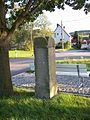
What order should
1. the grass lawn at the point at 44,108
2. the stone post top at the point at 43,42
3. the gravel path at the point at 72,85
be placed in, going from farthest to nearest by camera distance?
the gravel path at the point at 72,85, the stone post top at the point at 43,42, the grass lawn at the point at 44,108

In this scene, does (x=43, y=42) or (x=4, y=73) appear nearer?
(x=43, y=42)

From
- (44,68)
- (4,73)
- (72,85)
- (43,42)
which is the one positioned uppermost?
(43,42)

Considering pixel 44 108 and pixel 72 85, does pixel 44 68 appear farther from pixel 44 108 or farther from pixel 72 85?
pixel 72 85

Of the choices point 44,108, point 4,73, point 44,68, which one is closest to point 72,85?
point 44,68

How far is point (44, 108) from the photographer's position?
24.6 ft

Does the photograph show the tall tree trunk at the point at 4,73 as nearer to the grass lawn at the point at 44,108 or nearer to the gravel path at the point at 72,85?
the grass lawn at the point at 44,108

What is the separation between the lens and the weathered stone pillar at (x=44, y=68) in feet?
28.4

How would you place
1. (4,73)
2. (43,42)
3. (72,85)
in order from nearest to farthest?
(43,42), (4,73), (72,85)

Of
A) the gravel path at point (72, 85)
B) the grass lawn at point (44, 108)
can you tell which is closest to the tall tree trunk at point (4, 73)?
the grass lawn at point (44, 108)

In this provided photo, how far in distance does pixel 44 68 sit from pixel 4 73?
1115 mm

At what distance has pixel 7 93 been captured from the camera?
29.0ft

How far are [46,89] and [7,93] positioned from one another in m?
1.10

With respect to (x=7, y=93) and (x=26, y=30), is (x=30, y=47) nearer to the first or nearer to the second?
(x=26, y=30)

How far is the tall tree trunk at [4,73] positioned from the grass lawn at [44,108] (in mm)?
345
